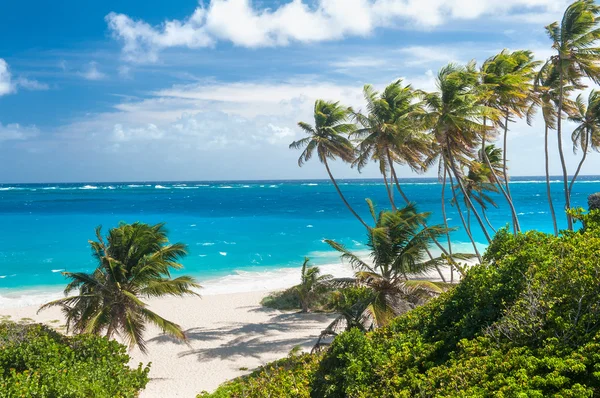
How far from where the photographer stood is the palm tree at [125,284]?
14.0m

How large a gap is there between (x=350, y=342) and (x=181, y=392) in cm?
685

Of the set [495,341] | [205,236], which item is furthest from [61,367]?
[205,236]

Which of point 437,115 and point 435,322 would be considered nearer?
point 435,322

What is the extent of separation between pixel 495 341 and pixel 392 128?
12853 mm

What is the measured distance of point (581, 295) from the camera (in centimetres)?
743

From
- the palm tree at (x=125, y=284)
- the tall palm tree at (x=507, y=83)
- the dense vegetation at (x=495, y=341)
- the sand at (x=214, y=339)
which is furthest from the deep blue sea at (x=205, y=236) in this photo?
the dense vegetation at (x=495, y=341)

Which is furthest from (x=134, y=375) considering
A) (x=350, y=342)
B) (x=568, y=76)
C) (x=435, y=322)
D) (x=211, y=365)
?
(x=568, y=76)

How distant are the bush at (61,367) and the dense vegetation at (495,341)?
288cm

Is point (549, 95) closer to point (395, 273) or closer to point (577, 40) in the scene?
point (577, 40)

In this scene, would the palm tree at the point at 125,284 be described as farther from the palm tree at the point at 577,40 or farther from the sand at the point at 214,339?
the palm tree at the point at 577,40

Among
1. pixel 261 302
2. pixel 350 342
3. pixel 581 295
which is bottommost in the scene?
pixel 261 302

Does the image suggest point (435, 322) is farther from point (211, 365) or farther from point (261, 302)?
point (261, 302)

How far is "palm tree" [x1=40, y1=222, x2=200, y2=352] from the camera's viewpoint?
14.0 meters

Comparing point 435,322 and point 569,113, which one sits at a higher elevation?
point 569,113
